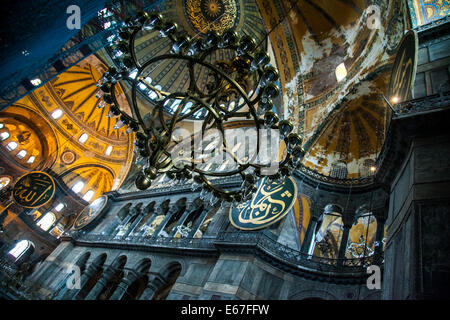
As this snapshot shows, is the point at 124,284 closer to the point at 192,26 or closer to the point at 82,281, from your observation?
the point at 82,281

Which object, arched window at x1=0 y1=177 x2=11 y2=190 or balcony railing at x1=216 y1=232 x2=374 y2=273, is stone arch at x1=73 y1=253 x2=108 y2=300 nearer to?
balcony railing at x1=216 y1=232 x2=374 y2=273

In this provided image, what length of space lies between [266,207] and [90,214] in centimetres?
1216

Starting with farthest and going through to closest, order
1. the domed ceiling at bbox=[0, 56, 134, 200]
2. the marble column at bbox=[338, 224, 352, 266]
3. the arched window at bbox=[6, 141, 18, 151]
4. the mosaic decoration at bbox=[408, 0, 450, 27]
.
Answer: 1. the domed ceiling at bbox=[0, 56, 134, 200]
2. the arched window at bbox=[6, 141, 18, 151]
3. the marble column at bbox=[338, 224, 352, 266]
4. the mosaic decoration at bbox=[408, 0, 450, 27]

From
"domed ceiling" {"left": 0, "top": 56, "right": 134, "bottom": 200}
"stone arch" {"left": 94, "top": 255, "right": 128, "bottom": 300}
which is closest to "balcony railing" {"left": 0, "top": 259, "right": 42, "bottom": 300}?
"stone arch" {"left": 94, "top": 255, "right": 128, "bottom": 300}

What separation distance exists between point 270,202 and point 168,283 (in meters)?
5.56

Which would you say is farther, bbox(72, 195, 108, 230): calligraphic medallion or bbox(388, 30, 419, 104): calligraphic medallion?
bbox(72, 195, 108, 230): calligraphic medallion

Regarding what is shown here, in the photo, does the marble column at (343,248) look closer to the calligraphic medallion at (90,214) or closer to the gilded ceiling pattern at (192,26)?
the gilded ceiling pattern at (192,26)

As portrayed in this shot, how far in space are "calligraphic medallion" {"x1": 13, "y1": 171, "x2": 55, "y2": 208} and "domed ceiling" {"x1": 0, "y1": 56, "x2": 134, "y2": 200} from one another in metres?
4.01

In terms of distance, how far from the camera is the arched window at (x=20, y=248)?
52.1ft

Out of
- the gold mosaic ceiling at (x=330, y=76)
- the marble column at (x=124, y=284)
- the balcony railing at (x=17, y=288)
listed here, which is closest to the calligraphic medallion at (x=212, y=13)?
the gold mosaic ceiling at (x=330, y=76)

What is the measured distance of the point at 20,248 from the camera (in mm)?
16375

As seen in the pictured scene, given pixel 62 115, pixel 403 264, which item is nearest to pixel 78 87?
pixel 62 115

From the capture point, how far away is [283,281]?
7.39 meters

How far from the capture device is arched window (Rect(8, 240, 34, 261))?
1589 centimetres
